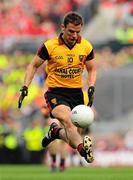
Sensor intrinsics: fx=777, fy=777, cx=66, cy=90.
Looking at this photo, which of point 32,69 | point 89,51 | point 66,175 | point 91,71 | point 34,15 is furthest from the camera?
point 34,15

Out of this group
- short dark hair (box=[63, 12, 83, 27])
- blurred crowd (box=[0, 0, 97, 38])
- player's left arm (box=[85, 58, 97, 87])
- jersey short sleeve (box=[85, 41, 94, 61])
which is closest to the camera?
short dark hair (box=[63, 12, 83, 27])

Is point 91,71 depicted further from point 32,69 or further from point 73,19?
point 73,19

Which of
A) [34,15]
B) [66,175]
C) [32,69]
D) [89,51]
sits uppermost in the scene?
[34,15]

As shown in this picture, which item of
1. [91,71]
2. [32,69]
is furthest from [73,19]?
[91,71]

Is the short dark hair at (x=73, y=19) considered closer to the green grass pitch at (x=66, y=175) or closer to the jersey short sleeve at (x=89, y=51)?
the jersey short sleeve at (x=89, y=51)

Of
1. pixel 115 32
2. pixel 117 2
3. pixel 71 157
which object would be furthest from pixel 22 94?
pixel 117 2

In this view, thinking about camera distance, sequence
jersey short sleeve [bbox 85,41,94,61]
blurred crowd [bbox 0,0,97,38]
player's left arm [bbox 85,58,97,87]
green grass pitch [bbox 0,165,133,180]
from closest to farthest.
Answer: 1. jersey short sleeve [bbox 85,41,94,61]
2. player's left arm [bbox 85,58,97,87]
3. green grass pitch [bbox 0,165,133,180]
4. blurred crowd [bbox 0,0,97,38]

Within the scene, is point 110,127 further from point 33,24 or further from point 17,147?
point 33,24

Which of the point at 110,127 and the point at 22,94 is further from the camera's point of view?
the point at 110,127

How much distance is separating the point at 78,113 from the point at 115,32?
1341 centimetres

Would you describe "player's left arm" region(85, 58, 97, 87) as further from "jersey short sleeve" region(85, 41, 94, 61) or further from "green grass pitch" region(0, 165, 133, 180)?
"green grass pitch" region(0, 165, 133, 180)

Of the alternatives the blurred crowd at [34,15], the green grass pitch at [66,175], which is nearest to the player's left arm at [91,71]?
the green grass pitch at [66,175]

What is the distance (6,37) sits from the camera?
79.1ft

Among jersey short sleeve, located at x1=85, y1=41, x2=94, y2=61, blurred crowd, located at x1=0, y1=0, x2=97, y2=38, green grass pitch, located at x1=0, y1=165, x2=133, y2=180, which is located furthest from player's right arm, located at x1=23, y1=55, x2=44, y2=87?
blurred crowd, located at x1=0, y1=0, x2=97, y2=38
